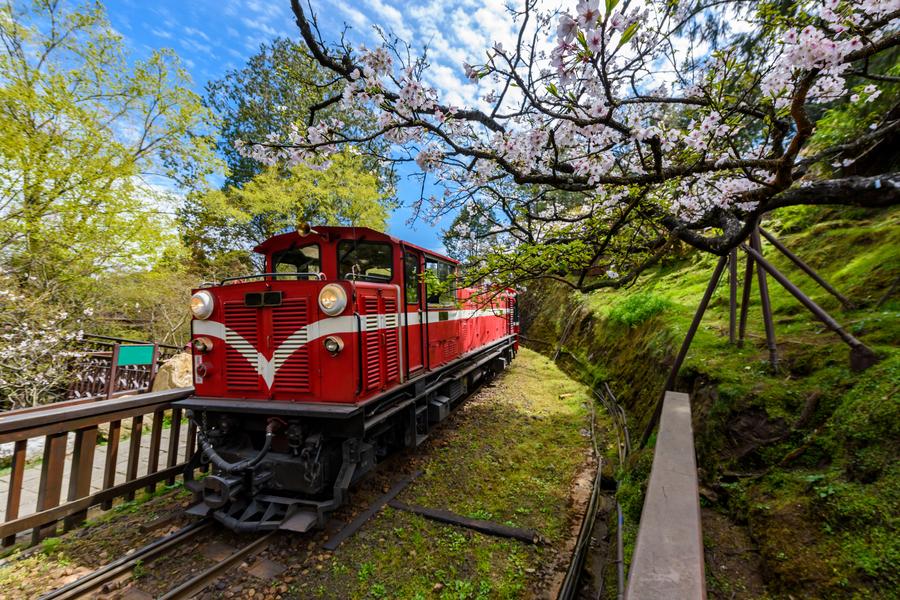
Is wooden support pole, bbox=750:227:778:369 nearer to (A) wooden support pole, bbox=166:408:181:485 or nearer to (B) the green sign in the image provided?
A: (A) wooden support pole, bbox=166:408:181:485

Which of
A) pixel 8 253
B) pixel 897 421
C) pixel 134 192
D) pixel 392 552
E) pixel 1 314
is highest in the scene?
pixel 134 192

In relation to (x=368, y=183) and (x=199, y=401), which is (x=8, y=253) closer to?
(x=199, y=401)

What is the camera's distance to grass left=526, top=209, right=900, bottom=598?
1914 millimetres

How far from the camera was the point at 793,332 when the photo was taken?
4.10m

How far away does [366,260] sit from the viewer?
15.6ft

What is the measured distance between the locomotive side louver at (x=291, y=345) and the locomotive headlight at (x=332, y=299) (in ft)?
0.80

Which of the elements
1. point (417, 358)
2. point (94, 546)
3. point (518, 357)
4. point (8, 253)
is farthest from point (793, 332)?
point (8, 253)

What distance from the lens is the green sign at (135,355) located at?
5691 mm

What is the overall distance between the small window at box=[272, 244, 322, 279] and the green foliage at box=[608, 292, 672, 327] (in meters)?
6.83

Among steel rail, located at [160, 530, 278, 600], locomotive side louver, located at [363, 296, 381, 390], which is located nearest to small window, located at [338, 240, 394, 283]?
locomotive side louver, located at [363, 296, 381, 390]

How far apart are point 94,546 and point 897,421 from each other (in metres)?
6.45

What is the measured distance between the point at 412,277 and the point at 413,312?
527mm

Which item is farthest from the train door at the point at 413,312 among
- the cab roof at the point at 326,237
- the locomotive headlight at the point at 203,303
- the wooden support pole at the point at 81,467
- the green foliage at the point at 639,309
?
the green foliage at the point at 639,309

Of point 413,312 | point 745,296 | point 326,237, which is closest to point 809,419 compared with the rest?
point 745,296
